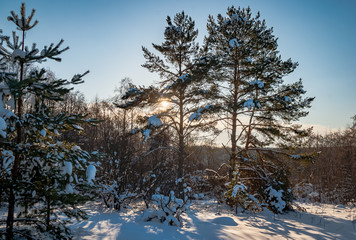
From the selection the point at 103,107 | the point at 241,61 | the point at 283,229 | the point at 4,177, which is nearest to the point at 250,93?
the point at 241,61

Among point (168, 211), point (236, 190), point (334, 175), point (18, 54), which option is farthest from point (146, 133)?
point (334, 175)

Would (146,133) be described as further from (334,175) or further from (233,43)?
(334,175)

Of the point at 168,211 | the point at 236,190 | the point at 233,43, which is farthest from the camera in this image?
the point at 233,43

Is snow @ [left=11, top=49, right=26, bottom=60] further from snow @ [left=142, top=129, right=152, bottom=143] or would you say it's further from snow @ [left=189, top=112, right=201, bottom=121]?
snow @ [left=189, top=112, right=201, bottom=121]

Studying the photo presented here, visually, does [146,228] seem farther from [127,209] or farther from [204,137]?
[204,137]

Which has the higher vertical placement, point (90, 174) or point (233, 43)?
point (233, 43)

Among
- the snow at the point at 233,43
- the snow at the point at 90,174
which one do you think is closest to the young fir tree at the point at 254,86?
the snow at the point at 233,43

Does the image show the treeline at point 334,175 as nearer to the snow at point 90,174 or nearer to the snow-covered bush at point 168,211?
the snow-covered bush at point 168,211

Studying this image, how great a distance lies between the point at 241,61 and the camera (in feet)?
39.0

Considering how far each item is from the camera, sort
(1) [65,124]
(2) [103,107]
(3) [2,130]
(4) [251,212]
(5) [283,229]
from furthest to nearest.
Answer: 1. (2) [103,107]
2. (4) [251,212]
3. (5) [283,229]
4. (1) [65,124]
5. (3) [2,130]

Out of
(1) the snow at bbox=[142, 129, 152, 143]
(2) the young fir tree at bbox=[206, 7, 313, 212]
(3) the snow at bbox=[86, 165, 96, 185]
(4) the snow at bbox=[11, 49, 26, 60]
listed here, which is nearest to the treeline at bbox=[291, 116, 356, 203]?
(2) the young fir tree at bbox=[206, 7, 313, 212]

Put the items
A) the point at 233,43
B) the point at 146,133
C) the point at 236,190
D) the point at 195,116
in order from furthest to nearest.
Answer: the point at 233,43 → the point at 195,116 → the point at 146,133 → the point at 236,190

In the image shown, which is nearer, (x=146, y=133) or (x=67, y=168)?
(x=67, y=168)

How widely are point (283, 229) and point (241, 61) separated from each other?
8349mm
